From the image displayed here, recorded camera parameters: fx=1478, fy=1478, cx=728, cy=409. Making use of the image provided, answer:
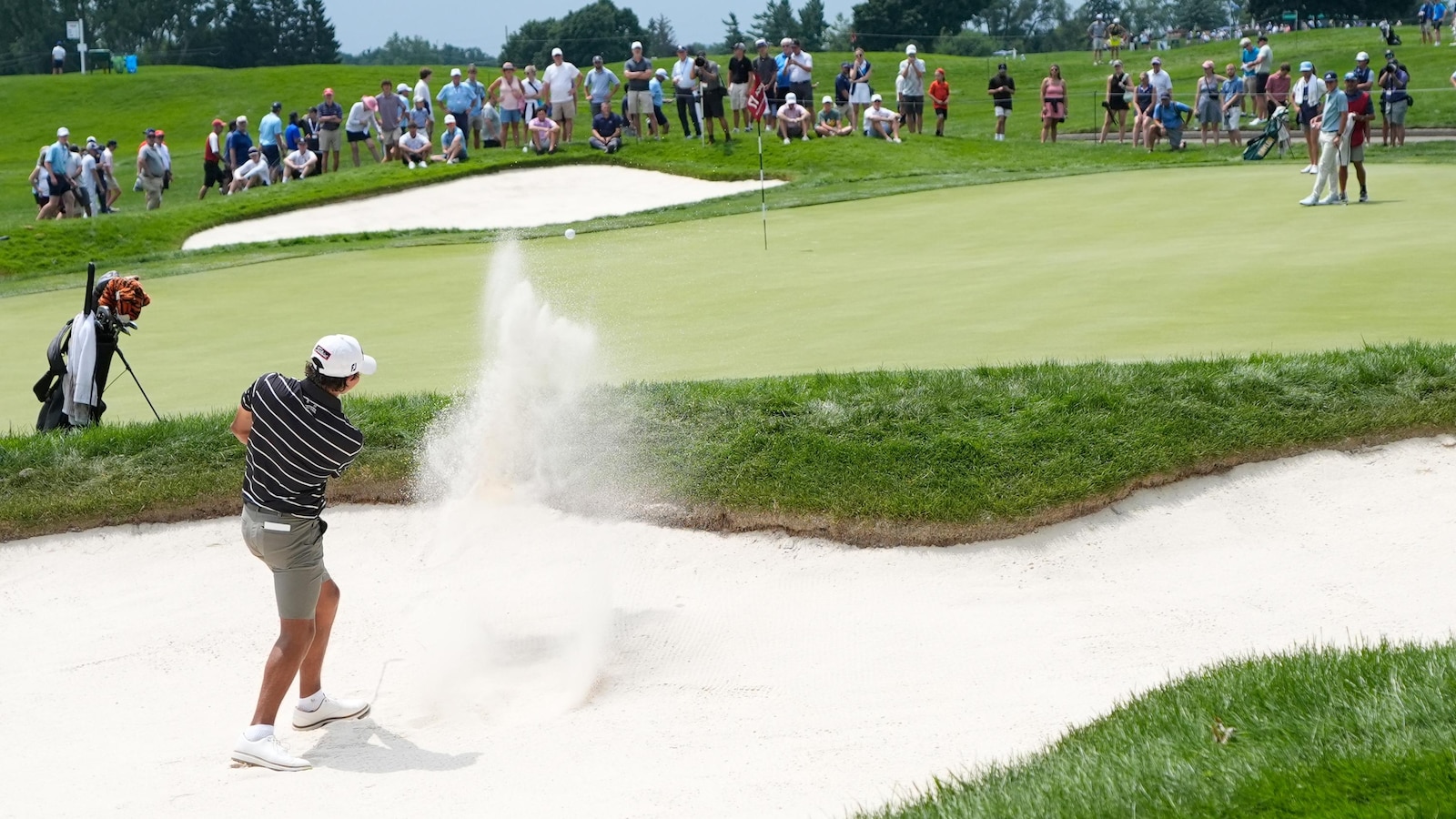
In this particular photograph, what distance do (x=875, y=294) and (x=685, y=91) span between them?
62.1 ft

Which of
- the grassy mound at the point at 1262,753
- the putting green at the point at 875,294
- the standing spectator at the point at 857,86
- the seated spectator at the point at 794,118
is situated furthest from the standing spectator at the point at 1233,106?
the grassy mound at the point at 1262,753

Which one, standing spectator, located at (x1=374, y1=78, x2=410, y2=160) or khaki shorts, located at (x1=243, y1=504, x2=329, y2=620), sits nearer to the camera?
khaki shorts, located at (x1=243, y1=504, x2=329, y2=620)

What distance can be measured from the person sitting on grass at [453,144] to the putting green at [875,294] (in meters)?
9.88

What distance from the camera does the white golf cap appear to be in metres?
7.09

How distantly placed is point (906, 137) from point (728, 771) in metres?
29.7

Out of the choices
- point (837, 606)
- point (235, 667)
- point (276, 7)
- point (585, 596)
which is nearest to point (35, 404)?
point (235, 667)

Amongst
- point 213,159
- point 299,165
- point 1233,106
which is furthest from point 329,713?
point 1233,106

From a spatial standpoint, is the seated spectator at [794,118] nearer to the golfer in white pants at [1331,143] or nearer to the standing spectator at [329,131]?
the standing spectator at [329,131]

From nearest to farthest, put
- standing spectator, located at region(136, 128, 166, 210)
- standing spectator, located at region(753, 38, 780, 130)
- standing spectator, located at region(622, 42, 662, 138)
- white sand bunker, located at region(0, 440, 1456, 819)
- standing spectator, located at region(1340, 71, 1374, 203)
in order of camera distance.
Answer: white sand bunker, located at region(0, 440, 1456, 819) < standing spectator, located at region(1340, 71, 1374, 203) < standing spectator, located at region(753, 38, 780, 130) < standing spectator, located at region(622, 42, 662, 138) < standing spectator, located at region(136, 128, 166, 210)

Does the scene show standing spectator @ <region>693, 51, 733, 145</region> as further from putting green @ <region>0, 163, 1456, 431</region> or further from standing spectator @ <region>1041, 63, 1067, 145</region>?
putting green @ <region>0, 163, 1456, 431</region>

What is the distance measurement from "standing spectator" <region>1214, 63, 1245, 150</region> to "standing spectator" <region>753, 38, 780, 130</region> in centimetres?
1022

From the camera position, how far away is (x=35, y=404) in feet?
41.8

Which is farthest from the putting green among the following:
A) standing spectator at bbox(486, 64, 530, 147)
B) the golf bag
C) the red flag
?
standing spectator at bbox(486, 64, 530, 147)

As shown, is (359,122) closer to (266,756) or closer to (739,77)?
(739,77)
